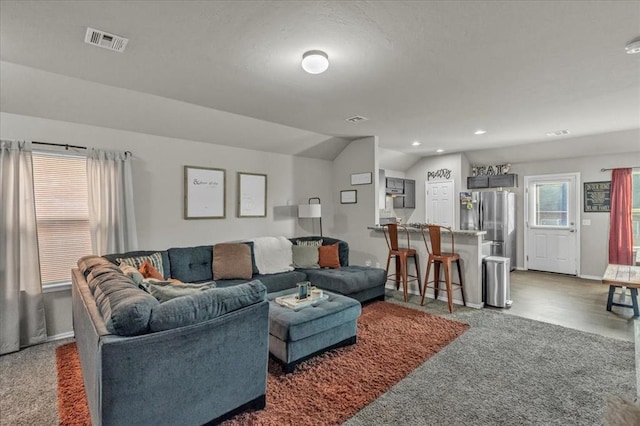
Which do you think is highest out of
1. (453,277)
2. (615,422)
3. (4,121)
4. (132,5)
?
(132,5)

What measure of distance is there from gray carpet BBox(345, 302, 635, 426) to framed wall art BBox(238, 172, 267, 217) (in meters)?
3.31

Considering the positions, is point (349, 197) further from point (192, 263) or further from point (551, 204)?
point (551, 204)

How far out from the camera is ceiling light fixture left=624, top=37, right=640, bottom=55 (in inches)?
85.4

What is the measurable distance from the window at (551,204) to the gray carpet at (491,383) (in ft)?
12.6

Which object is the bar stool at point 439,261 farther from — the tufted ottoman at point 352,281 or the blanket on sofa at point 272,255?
the blanket on sofa at point 272,255

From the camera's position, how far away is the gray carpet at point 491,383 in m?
1.97

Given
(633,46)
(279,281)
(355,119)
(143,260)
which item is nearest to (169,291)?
(143,260)

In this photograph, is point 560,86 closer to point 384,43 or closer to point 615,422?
point 384,43

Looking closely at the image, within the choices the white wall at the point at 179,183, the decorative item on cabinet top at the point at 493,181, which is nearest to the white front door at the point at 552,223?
the decorative item on cabinet top at the point at 493,181

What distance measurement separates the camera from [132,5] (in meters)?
1.77

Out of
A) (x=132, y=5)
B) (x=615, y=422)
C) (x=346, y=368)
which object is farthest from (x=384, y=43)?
(x=346, y=368)

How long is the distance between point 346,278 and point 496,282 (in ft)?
6.63

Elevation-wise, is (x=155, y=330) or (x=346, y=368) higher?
(x=155, y=330)

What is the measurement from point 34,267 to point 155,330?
248 centimetres
